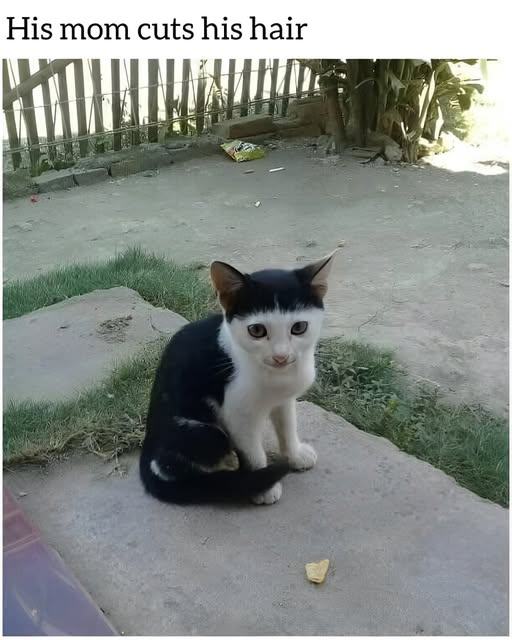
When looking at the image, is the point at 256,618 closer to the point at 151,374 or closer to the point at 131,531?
the point at 131,531

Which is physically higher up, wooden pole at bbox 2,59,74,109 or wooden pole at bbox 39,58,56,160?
wooden pole at bbox 2,59,74,109

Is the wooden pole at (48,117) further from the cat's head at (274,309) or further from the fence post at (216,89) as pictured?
the cat's head at (274,309)

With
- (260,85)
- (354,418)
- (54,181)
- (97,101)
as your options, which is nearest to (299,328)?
(354,418)

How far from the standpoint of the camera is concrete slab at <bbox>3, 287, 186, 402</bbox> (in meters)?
2.79

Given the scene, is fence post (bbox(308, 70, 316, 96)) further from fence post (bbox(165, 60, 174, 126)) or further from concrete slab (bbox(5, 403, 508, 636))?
concrete slab (bbox(5, 403, 508, 636))

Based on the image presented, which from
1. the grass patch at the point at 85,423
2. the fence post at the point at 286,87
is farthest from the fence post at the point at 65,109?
the grass patch at the point at 85,423

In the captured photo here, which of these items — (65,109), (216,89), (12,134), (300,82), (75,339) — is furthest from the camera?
(300,82)

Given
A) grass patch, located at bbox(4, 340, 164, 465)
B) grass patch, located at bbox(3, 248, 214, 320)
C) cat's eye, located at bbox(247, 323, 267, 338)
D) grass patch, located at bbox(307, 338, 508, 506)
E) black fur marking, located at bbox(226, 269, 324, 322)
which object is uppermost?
black fur marking, located at bbox(226, 269, 324, 322)

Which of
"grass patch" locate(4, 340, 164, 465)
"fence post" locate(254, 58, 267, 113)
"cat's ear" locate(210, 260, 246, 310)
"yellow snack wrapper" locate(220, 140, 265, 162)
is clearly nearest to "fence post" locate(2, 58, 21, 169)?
"yellow snack wrapper" locate(220, 140, 265, 162)

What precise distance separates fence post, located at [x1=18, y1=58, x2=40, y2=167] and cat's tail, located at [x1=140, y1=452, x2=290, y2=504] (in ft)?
15.4

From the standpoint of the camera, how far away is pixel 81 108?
242 inches

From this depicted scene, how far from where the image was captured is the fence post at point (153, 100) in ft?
20.7

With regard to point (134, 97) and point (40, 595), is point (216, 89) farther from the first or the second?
point (40, 595)

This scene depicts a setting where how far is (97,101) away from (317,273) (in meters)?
5.08
